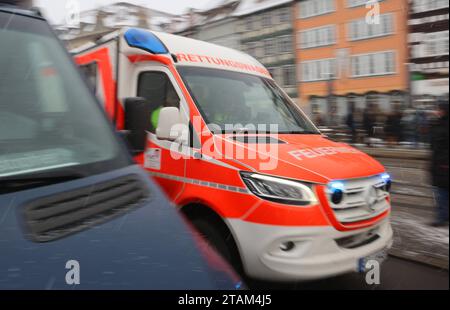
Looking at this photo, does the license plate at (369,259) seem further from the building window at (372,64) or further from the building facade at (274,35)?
the building facade at (274,35)

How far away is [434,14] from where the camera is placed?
298cm

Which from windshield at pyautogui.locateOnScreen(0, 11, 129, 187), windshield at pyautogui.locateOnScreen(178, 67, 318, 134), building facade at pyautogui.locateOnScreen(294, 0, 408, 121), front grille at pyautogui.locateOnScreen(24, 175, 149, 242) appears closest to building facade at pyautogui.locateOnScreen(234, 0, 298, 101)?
building facade at pyautogui.locateOnScreen(294, 0, 408, 121)

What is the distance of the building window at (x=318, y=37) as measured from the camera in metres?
3.92

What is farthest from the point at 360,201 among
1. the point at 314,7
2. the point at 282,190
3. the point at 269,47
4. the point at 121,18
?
the point at 121,18

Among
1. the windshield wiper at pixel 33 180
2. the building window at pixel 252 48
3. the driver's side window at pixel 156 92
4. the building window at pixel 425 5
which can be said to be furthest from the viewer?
the building window at pixel 252 48

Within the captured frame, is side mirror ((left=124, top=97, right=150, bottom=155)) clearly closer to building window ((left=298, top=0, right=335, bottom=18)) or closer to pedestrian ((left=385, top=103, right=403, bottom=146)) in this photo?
pedestrian ((left=385, top=103, right=403, bottom=146))

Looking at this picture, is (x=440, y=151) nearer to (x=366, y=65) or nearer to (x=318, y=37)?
→ (x=366, y=65)

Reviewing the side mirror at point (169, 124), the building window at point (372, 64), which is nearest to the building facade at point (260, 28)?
the building window at point (372, 64)

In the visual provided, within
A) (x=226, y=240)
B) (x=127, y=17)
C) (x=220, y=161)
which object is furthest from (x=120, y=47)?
(x=226, y=240)

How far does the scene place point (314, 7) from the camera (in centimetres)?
411

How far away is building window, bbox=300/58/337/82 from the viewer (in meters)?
3.79

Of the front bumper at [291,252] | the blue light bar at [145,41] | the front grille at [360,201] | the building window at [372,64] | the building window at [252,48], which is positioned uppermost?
the building window at [252,48]

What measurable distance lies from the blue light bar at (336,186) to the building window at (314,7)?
2.16 m
